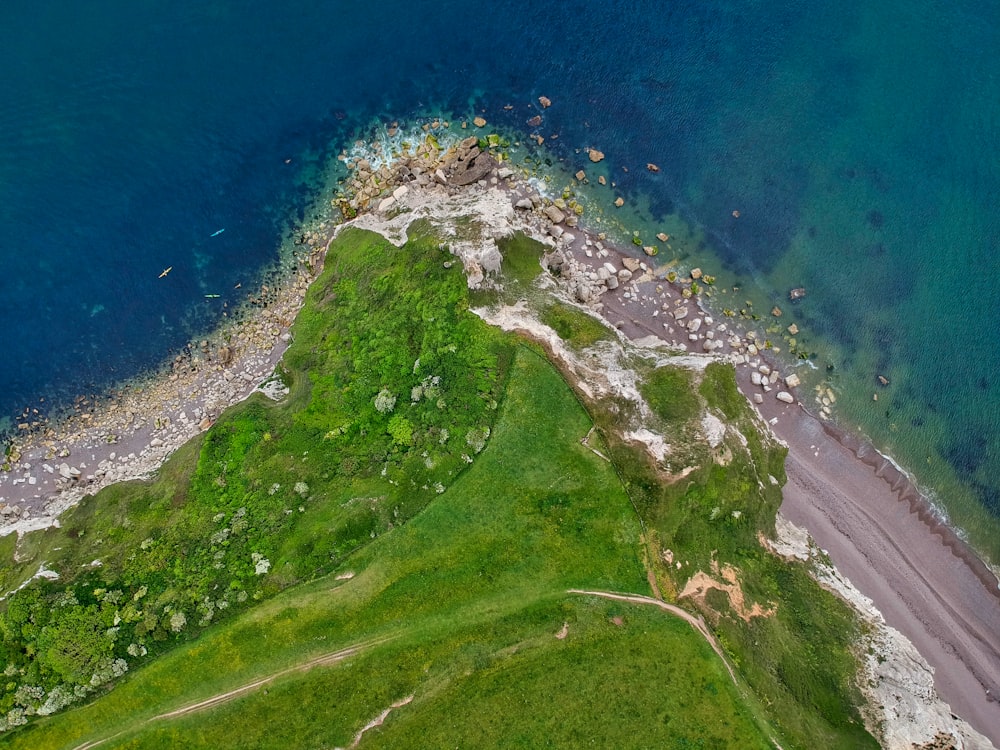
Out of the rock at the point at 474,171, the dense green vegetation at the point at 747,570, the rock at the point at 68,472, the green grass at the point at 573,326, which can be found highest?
the rock at the point at 474,171

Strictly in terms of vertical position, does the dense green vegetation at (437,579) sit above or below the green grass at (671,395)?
below

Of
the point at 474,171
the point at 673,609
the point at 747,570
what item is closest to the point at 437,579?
the point at 673,609

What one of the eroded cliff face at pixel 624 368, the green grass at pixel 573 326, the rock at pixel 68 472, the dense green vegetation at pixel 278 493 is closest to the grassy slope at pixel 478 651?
the dense green vegetation at pixel 278 493

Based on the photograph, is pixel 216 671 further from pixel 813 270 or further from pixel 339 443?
pixel 813 270

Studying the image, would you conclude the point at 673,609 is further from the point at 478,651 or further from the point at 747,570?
the point at 478,651

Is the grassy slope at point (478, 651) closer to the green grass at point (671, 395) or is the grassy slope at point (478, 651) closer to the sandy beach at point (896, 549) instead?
the green grass at point (671, 395)

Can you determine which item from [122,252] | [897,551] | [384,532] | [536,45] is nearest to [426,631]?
[384,532]
